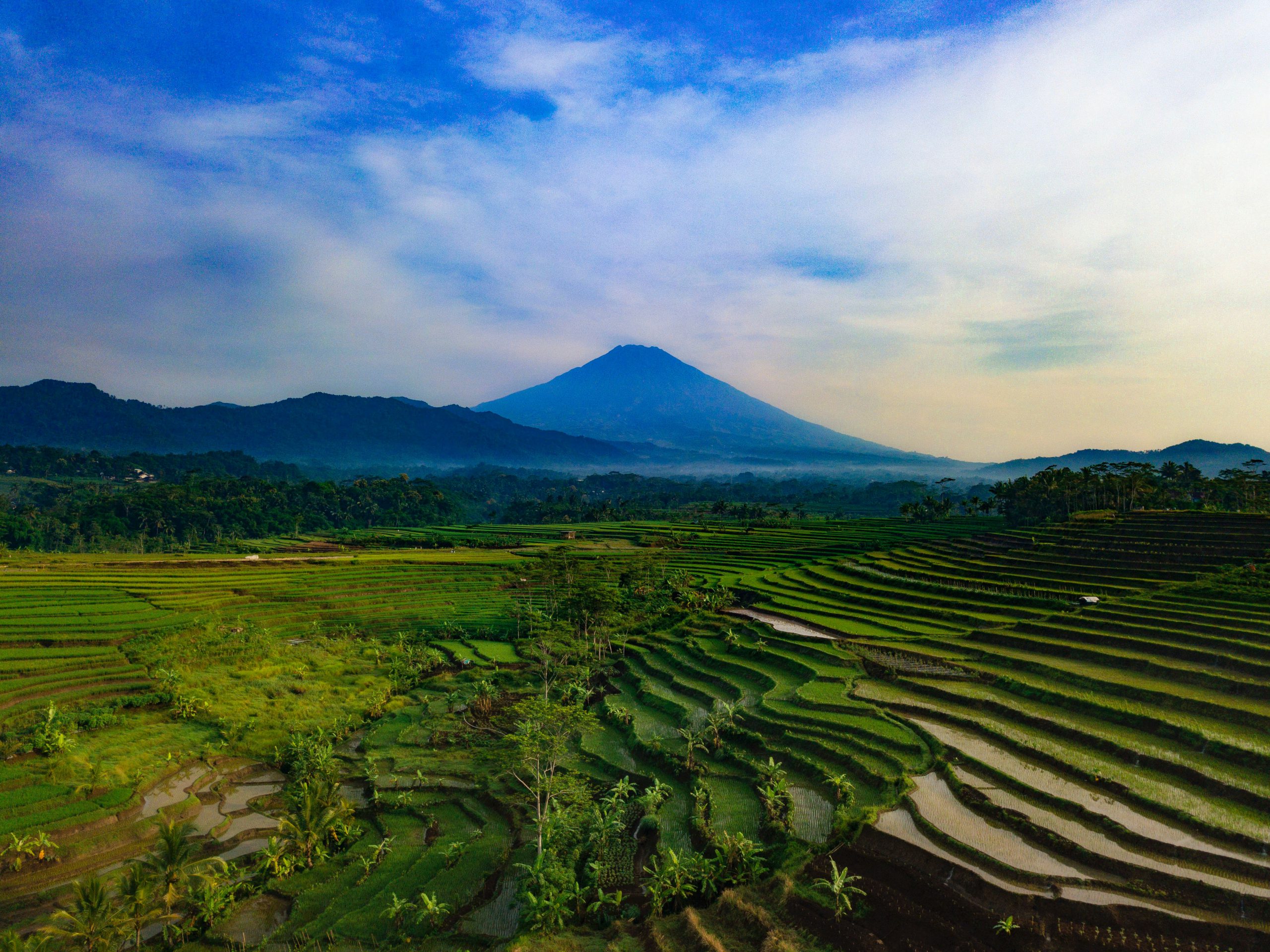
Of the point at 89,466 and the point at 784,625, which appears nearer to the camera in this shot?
the point at 784,625

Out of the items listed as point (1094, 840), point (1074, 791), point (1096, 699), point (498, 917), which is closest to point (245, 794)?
point (498, 917)

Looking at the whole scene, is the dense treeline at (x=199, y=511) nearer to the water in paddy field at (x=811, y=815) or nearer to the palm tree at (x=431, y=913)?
the palm tree at (x=431, y=913)

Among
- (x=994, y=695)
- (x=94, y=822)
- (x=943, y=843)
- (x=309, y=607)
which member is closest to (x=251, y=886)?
(x=94, y=822)

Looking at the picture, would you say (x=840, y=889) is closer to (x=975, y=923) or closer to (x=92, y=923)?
(x=975, y=923)

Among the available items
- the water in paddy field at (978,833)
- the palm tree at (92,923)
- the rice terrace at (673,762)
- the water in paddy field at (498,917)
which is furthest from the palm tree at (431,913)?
the water in paddy field at (978,833)

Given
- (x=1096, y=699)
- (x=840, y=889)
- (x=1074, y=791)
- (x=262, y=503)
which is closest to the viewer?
(x=840, y=889)
